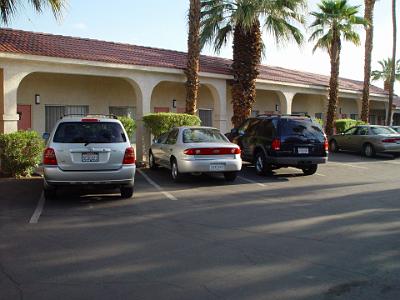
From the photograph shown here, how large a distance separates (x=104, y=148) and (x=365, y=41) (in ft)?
73.5

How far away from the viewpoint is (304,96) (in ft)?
93.9

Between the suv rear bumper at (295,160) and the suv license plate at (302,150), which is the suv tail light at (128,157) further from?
the suv license plate at (302,150)

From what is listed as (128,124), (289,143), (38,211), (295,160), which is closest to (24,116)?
(128,124)

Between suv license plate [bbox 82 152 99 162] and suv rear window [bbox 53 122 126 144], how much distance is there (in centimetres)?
28

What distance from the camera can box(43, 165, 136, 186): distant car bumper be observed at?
29.5 feet

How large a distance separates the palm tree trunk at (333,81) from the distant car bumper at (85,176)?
18133 millimetres

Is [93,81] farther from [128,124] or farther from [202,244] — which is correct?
[202,244]

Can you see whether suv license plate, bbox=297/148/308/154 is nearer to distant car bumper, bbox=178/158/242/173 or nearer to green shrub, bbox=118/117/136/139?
distant car bumper, bbox=178/158/242/173

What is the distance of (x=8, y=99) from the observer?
13.8 metres

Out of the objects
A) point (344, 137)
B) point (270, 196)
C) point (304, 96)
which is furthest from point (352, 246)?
point (304, 96)

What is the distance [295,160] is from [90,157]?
6.25 m

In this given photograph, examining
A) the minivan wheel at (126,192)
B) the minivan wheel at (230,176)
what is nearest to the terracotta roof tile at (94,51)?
the minivan wheel at (230,176)

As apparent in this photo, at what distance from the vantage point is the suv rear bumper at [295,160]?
1316cm

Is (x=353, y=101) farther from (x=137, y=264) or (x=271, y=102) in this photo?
(x=137, y=264)
